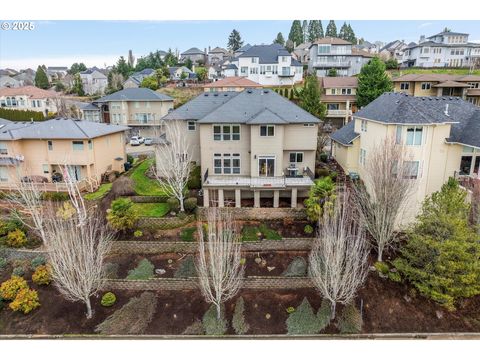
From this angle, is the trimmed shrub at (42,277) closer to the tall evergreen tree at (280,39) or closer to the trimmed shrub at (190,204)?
the trimmed shrub at (190,204)


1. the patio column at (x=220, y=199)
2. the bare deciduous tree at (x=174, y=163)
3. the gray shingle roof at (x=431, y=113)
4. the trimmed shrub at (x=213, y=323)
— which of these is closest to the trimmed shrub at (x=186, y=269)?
the trimmed shrub at (x=213, y=323)

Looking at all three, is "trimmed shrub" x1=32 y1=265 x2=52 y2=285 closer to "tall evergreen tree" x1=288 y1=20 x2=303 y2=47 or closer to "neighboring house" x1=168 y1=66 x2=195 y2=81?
"neighboring house" x1=168 y1=66 x2=195 y2=81

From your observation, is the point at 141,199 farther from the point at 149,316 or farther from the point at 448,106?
the point at 448,106

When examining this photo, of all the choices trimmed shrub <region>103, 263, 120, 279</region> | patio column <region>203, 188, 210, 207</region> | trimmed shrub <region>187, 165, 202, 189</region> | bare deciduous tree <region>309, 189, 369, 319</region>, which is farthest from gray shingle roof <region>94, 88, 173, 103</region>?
bare deciduous tree <region>309, 189, 369, 319</region>

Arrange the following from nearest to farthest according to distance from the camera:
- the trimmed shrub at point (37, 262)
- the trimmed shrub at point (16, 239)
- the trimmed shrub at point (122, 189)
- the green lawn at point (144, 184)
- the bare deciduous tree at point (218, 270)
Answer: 1. the bare deciduous tree at point (218, 270)
2. the trimmed shrub at point (37, 262)
3. the trimmed shrub at point (16, 239)
4. the trimmed shrub at point (122, 189)
5. the green lawn at point (144, 184)

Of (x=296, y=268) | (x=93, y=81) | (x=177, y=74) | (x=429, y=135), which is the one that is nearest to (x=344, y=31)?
(x=177, y=74)
